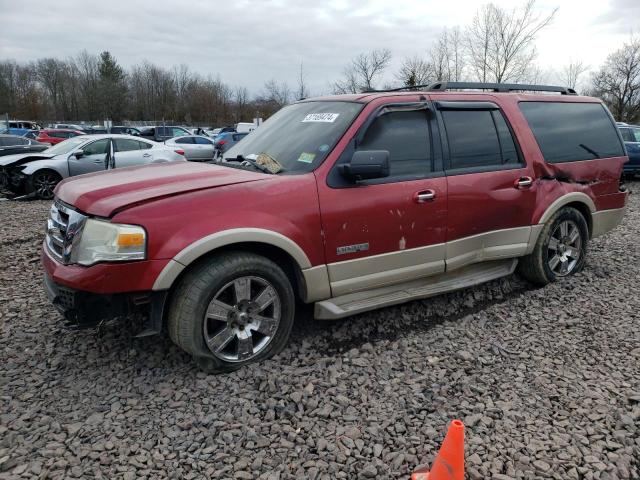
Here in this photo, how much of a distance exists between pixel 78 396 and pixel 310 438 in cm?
152

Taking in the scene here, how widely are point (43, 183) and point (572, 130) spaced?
10.5 m

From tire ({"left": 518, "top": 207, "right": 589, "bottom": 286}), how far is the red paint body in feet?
1.06

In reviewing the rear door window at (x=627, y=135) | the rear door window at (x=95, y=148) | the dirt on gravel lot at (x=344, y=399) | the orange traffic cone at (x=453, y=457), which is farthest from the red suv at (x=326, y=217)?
the rear door window at (x=627, y=135)

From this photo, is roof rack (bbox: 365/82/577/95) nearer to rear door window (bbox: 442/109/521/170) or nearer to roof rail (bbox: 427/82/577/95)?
roof rail (bbox: 427/82/577/95)

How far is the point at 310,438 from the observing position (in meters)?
2.68

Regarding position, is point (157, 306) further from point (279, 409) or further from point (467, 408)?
point (467, 408)

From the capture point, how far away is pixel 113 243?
2842 mm

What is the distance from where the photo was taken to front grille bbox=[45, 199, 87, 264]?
9.94 ft

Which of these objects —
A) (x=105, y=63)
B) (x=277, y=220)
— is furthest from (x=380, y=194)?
(x=105, y=63)

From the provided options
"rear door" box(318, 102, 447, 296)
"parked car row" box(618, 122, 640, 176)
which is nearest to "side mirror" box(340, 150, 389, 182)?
"rear door" box(318, 102, 447, 296)

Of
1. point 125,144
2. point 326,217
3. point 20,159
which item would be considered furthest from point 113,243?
point 20,159

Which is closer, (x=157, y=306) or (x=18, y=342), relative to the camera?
(x=157, y=306)

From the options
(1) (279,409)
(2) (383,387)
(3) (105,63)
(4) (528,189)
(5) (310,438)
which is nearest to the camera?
(5) (310,438)

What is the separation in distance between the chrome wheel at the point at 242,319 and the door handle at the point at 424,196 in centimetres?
133
